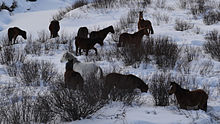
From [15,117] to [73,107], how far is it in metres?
0.84

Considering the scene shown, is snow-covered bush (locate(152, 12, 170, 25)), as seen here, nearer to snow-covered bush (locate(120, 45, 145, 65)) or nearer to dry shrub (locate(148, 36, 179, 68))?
dry shrub (locate(148, 36, 179, 68))

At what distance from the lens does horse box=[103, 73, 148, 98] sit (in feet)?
17.3

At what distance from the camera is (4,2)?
27.4 metres

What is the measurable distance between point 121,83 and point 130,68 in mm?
2716

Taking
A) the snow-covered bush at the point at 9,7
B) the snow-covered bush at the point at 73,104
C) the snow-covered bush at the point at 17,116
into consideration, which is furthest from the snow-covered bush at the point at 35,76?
the snow-covered bush at the point at 9,7

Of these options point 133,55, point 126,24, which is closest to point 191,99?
point 133,55

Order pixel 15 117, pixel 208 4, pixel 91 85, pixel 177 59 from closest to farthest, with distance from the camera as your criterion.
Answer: pixel 15 117
pixel 91 85
pixel 177 59
pixel 208 4

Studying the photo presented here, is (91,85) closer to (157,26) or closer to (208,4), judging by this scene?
(157,26)

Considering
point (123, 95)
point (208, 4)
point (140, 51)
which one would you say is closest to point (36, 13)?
point (208, 4)

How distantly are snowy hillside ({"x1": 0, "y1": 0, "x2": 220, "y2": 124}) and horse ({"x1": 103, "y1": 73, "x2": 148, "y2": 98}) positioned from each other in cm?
15

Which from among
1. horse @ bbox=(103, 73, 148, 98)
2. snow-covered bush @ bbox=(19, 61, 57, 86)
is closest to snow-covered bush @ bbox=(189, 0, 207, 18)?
snow-covered bush @ bbox=(19, 61, 57, 86)

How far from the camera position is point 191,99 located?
16.6ft

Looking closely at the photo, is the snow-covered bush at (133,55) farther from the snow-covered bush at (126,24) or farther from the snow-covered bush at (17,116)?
the snow-covered bush at (17,116)

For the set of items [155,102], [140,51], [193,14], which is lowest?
[155,102]
